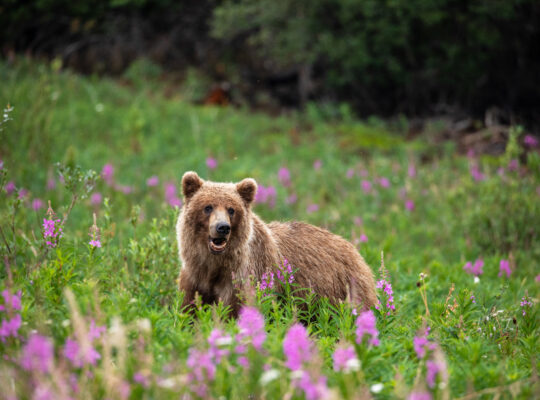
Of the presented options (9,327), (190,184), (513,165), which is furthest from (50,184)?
(513,165)

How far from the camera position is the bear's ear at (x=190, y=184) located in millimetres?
4777

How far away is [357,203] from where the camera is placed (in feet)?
33.4

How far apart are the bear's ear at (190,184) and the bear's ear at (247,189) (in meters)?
0.38

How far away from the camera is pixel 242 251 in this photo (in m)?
4.45

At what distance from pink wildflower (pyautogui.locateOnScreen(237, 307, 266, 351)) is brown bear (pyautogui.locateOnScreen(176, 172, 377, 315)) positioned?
1.46m

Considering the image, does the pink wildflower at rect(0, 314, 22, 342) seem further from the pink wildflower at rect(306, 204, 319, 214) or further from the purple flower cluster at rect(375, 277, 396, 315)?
the pink wildflower at rect(306, 204, 319, 214)

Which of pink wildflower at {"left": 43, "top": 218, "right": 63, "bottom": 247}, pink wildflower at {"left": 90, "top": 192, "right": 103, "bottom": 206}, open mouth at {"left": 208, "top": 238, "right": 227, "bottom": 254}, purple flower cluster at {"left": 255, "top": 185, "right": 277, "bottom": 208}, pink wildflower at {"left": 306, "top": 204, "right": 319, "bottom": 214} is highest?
pink wildflower at {"left": 43, "top": 218, "right": 63, "bottom": 247}

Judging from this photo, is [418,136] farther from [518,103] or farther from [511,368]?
[511,368]

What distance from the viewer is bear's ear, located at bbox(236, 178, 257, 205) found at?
16.1 ft

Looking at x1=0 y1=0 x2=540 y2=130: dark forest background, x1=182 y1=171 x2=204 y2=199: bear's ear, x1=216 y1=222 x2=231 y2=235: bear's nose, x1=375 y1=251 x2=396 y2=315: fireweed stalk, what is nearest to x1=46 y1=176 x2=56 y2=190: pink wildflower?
x1=182 y1=171 x2=204 y2=199: bear's ear

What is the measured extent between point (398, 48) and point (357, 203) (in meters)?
10.9

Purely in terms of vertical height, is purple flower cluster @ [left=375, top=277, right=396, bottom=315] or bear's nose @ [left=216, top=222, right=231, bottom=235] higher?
bear's nose @ [left=216, top=222, right=231, bottom=235]

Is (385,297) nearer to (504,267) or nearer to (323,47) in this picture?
(504,267)

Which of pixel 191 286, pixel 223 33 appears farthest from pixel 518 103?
pixel 191 286
